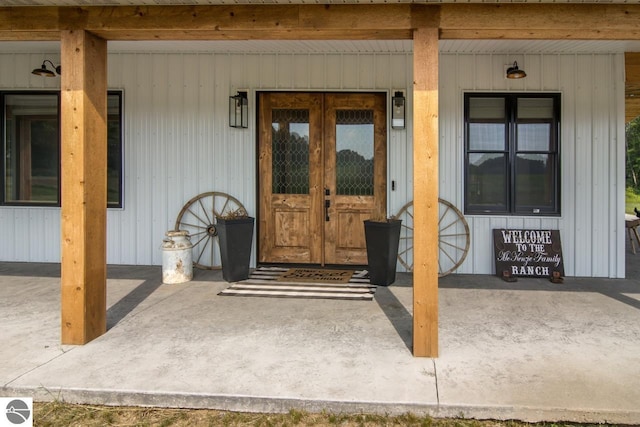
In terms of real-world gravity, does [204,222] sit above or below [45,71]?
below

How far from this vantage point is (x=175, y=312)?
386cm

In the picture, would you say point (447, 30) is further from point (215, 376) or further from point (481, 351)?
point (215, 376)

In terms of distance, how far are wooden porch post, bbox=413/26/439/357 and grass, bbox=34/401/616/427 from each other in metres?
0.71

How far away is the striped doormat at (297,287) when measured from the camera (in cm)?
441

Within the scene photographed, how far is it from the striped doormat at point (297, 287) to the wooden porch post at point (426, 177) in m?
1.35

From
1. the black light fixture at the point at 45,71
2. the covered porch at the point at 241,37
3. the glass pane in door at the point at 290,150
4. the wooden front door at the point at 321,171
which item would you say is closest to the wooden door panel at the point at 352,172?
the wooden front door at the point at 321,171

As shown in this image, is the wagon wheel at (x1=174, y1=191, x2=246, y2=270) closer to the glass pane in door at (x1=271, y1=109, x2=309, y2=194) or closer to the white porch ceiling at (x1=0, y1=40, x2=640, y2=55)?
the glass pane in door at (x1=271, y1=109, x2=309, y2=194)

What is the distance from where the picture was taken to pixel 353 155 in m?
5.57

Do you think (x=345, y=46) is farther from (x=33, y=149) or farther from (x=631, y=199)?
(x=631, y=199)

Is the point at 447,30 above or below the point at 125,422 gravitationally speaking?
above

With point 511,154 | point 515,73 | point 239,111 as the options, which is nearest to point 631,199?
point 511,154

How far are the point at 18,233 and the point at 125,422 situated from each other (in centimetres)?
474

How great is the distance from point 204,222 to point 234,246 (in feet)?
2.93

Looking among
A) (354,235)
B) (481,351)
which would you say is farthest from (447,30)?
(354,235)
